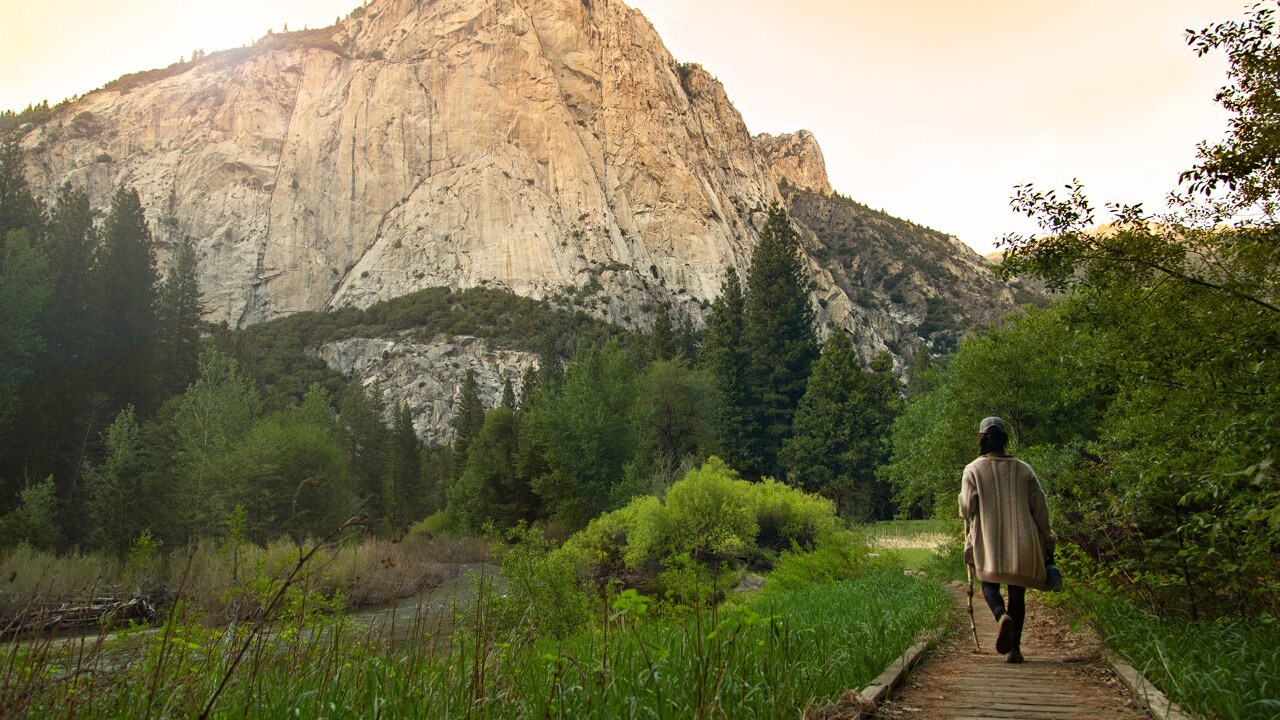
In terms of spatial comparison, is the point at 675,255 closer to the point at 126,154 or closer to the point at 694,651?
the point at 126,154

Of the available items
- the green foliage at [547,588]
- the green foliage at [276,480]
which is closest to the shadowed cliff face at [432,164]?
the green foliage at [276,480]

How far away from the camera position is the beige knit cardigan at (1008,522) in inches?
229

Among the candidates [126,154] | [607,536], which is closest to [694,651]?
[607,536]

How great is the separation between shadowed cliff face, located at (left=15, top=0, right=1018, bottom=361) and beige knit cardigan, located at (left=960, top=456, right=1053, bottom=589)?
304ft

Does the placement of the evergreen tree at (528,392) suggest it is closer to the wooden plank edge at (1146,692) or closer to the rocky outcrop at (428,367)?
the rocky outcrop at (428,367)

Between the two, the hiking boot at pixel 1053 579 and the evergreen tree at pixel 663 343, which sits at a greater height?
the evergreen tree at pixel 663 343

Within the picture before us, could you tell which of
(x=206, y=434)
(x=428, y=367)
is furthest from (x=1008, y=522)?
(x=428, y=367)

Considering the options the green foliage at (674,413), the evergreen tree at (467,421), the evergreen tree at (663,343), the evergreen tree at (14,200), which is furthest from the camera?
the evergreen tree at (467,421)

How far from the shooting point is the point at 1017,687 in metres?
5.07

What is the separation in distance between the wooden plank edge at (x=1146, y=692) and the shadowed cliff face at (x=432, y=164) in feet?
308

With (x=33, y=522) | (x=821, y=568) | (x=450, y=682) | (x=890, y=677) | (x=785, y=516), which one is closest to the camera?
(x=450, y=682)

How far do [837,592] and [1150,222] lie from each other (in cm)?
716

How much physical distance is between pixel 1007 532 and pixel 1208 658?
174 cm

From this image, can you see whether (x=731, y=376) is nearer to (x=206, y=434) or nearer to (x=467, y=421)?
(x=467, y=421)
